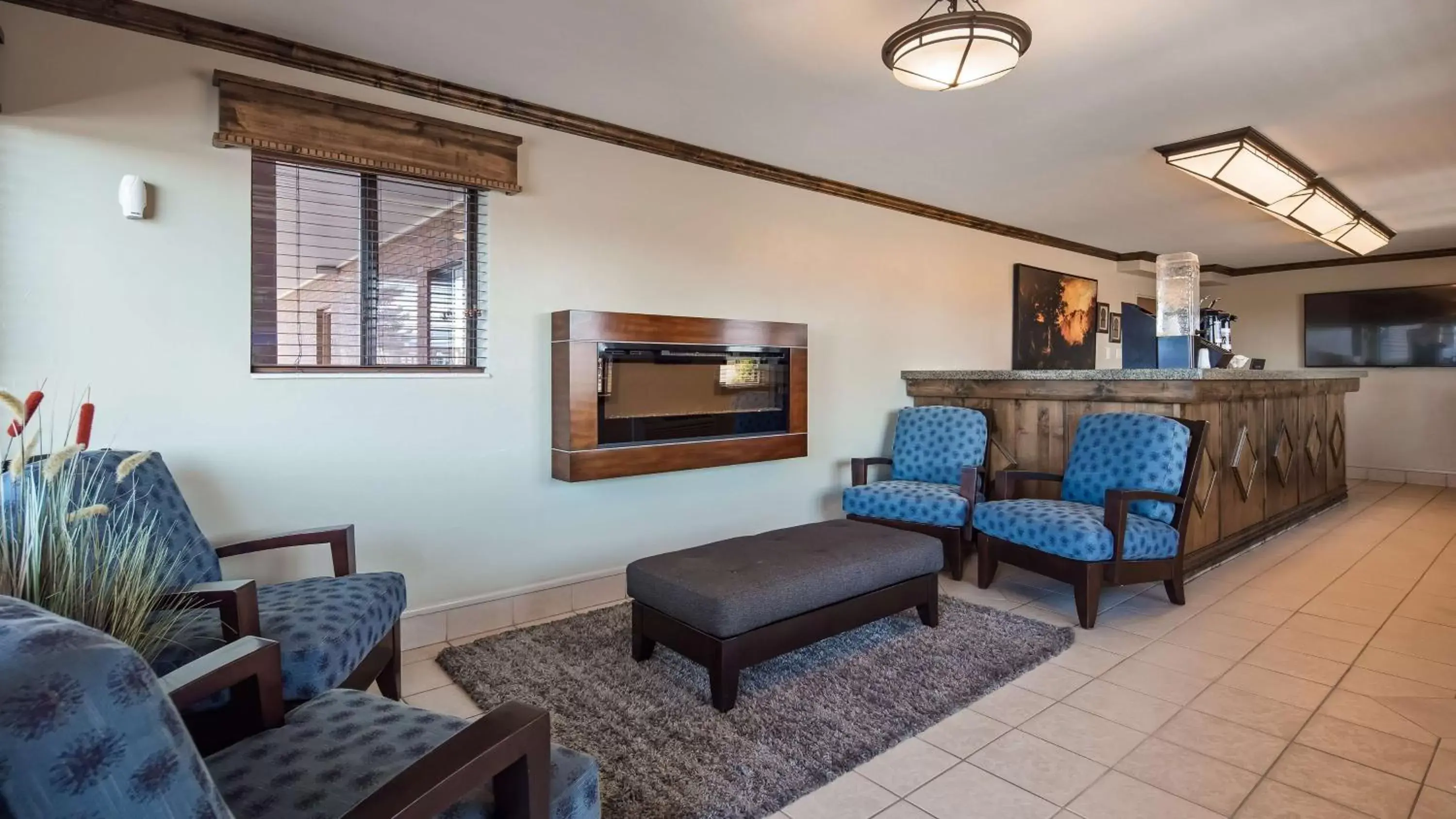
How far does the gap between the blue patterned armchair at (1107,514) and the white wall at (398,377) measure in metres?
1.34

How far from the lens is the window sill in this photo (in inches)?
108

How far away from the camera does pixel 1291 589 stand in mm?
3830

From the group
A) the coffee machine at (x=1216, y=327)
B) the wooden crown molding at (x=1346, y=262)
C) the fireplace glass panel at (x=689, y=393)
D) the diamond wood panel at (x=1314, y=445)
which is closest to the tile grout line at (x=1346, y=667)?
the diamond wood panel at (x=1314, y=445)

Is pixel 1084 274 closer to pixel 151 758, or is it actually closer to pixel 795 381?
pixel 795 381

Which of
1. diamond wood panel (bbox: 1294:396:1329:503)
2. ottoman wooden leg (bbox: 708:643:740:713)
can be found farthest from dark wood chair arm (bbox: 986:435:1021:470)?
ottoman wooden leg (bbox: 708:643:740:713)

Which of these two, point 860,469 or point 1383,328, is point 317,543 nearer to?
point 860,469

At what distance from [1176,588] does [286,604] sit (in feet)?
12.6

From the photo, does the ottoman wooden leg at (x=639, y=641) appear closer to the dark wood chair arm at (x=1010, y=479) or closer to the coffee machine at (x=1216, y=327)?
the dark wood chair arm at (x=1010, y=479)

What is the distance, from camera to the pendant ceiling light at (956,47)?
224 centimetres

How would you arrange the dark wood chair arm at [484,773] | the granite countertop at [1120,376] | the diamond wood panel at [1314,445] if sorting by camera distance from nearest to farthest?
the dark wood chair arm at [484,773]
the granite countertop at [1120,376]
the diamond wood panel at [1314,445]

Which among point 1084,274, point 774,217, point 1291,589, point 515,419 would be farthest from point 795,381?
point 1084,274

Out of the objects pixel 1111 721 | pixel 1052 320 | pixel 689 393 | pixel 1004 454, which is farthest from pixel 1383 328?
pixel 689 393

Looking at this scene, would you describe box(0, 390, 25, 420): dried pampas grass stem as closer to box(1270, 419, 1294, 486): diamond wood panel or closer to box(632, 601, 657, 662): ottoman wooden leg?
box(632, 601, 657, 662): ottoman wooden leg

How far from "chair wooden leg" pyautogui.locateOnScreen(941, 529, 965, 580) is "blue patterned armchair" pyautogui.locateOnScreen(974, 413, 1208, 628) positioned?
11cm
